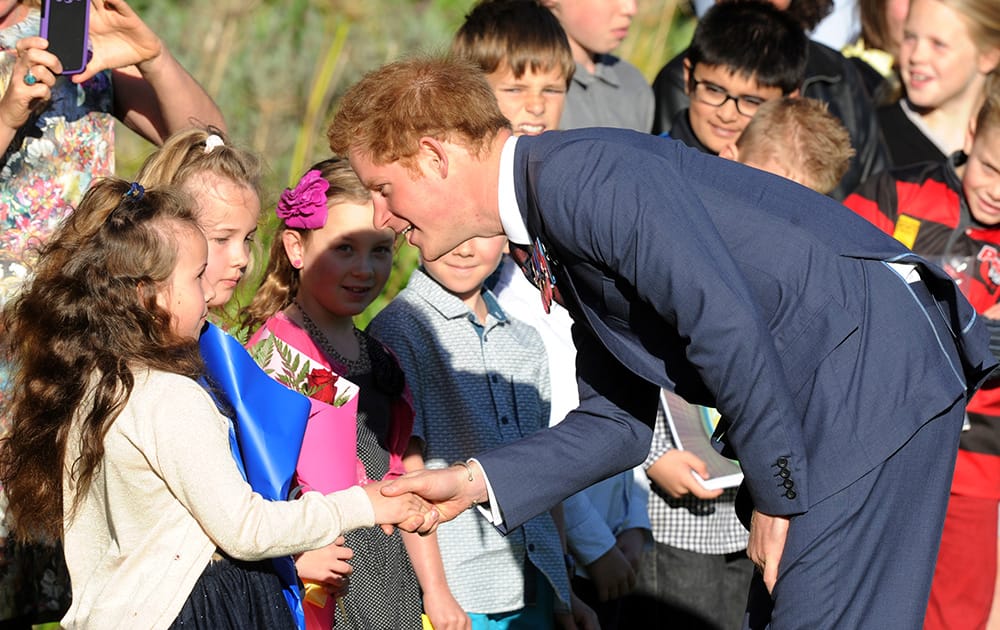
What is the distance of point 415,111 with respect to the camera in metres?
3.14

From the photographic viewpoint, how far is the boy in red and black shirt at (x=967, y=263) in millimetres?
4652

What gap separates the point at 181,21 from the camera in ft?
27.5

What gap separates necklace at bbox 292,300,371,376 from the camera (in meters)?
3.81

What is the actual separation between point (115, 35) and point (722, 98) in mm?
2583

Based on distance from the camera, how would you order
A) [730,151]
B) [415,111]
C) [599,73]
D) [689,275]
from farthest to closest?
[599,73]
[730,151]
[415,111]
[689,275]

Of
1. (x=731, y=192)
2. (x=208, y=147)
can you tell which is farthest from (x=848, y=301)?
(x=208, y=147)

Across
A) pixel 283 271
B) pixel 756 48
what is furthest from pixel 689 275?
pixel 756 48

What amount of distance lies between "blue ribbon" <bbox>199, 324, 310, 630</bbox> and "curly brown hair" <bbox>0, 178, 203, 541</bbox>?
0.37 ft

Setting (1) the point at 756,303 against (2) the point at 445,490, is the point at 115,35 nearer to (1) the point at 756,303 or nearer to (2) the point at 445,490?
(2) the point at 445,490

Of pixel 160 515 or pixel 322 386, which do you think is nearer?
pixel 160 515

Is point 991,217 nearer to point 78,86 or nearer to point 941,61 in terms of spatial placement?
point 941,61

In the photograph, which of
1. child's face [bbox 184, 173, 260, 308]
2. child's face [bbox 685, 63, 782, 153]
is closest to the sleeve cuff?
child's face [bbox 184, 173, 260, 308]

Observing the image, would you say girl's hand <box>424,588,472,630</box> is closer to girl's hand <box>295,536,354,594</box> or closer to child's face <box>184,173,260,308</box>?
girl's hand <box>295,536,354,594</box>

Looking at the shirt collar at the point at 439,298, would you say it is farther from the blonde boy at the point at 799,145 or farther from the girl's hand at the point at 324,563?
the blonde boy at the point at 799,145
